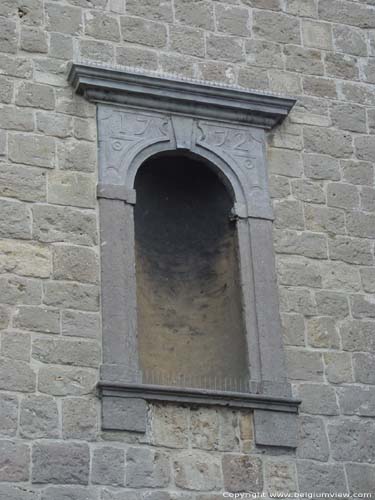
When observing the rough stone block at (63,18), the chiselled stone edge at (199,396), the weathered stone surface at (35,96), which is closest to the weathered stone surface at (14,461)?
the chiselled stone edge at (199,396)

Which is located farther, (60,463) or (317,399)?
(317,399)

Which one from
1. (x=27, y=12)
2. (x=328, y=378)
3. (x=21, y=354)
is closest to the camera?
(x=21, y=354)

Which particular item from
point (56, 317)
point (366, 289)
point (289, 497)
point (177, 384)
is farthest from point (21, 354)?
point (366, 289)

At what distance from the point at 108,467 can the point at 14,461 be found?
0.59m

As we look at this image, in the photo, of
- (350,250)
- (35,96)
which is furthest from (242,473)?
(35,96)

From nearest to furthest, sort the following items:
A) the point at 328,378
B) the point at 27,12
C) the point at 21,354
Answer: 1. the point at 21,354
2. the point at 328,378
3. the point at 27,12

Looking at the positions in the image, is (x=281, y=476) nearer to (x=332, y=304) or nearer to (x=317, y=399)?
(x=317, y=399)

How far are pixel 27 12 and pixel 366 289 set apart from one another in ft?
10.4

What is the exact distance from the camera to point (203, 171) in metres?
9.86

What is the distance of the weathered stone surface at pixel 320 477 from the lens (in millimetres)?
8500

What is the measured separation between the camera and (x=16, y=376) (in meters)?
8.20

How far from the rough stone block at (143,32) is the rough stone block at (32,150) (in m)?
1.16

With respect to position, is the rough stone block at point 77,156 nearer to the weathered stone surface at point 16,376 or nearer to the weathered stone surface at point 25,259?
the weathered stone surface at point 25,259

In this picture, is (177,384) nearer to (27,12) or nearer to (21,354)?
(21,354)
